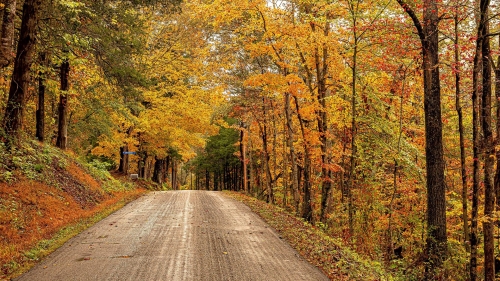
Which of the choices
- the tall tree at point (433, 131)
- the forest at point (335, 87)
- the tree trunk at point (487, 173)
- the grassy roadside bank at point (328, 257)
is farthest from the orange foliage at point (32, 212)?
the tree trunk at point (487, 173)

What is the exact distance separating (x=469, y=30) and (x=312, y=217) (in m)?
8.71

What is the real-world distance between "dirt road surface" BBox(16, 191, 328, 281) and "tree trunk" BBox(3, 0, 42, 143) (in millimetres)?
4311

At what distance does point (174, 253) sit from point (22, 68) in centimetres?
810

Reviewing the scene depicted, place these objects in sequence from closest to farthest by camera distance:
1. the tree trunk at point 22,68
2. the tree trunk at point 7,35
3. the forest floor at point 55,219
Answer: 1. the forest floor at point 55,219
2. the tree trunk at point 7,35
3. the tree trunk at point 22,68

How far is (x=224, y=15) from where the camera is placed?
12852mm

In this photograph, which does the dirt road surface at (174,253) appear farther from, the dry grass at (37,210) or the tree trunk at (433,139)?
the tree trunk at (433,139)

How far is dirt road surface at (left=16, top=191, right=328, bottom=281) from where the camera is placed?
627 centimetres

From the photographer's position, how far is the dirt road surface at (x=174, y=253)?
6270 mm

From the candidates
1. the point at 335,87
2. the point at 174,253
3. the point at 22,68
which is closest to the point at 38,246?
the point at 174,253

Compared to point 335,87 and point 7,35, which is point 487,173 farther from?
point 7,35

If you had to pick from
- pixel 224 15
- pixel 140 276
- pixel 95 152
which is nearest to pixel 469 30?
pixel 224 15

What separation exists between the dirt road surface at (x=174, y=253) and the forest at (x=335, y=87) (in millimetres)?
3812

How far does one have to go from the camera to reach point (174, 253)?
7.47 metres

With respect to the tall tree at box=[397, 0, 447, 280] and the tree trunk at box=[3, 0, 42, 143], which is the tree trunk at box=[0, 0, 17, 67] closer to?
the tree trunk at box=[3, 0, 42, 143]
